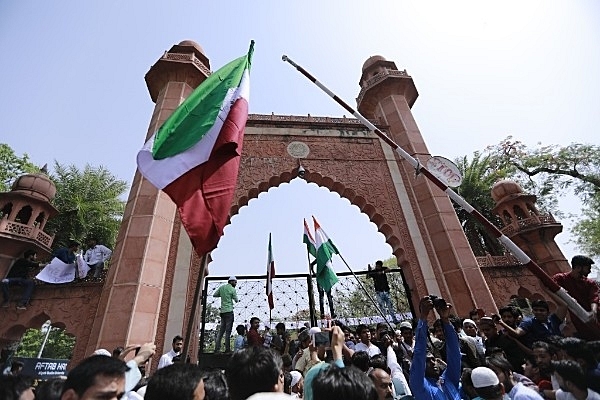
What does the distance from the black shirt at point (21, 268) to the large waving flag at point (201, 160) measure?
20.1ft

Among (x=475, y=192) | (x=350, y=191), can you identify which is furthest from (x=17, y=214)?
(x=475, y=192)

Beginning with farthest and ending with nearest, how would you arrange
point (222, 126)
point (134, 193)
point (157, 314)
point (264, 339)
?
1. point (134, 193)
2. point (264, 339)
3. point (157, 314)
4. point (222, 126)

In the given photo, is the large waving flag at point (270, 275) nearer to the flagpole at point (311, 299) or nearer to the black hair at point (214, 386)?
the flagpole at point (311, 299)

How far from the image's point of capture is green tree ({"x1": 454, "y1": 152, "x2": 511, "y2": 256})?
50.4 ft

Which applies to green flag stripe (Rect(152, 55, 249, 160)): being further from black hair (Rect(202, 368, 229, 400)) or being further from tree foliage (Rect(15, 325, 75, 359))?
tree foliage (Rect(15, 325, 75, 359))

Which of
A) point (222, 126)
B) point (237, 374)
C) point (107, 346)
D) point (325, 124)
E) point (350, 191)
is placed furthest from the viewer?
point (325, 124)

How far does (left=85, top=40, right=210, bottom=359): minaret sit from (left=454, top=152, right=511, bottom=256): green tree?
12122 mm

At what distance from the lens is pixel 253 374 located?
1626 millimetres

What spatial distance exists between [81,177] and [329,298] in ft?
51.0

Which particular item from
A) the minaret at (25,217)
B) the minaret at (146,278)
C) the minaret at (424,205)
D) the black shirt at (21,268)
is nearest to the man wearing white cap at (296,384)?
the minaret at (146,278)

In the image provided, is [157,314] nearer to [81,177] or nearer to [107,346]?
[107,346]

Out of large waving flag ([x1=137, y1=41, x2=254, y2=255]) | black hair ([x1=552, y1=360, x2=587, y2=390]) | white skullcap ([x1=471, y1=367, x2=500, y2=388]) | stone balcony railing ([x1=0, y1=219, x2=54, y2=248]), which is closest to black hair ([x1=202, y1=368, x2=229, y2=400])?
large waving flag ([x1=137, y1=41, x2=254, y2=255])

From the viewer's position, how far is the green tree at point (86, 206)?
49.3 feet

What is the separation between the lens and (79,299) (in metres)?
7.01
